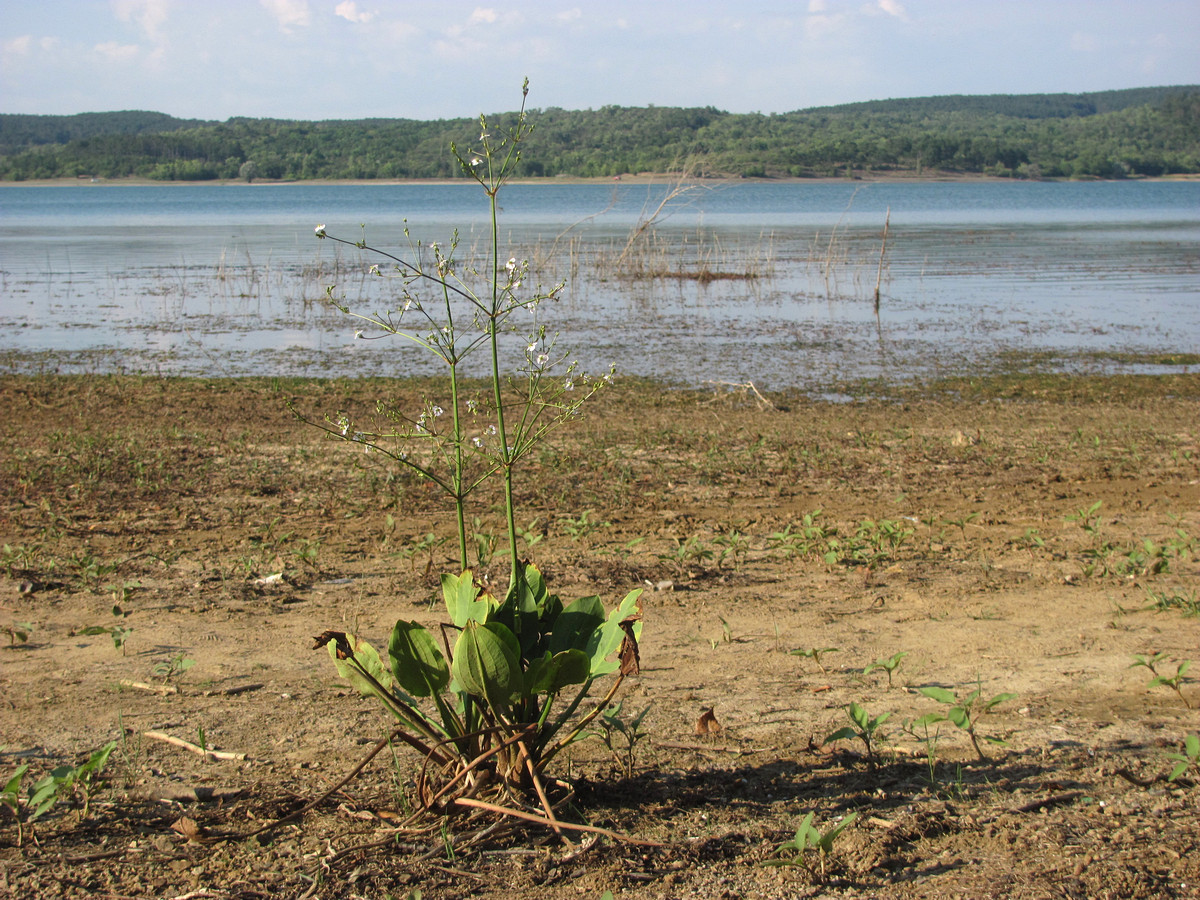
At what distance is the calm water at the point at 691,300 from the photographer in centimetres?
1349

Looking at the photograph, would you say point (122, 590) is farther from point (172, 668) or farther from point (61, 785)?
point (61, 785)

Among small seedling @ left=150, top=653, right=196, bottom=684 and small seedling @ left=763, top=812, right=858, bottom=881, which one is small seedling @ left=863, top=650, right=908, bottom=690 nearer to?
small seedling @ left=763, top=812, right=858, bottom=881

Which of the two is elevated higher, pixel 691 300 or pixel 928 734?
pixel 691 300

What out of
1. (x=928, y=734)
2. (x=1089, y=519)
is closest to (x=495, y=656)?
(x=928, y=734)

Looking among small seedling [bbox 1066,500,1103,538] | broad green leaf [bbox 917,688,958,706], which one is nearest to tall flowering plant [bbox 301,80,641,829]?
broad green leaf [bbox 917,688,958,706]

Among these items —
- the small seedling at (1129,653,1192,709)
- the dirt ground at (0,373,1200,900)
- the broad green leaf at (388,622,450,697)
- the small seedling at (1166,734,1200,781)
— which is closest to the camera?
the dirt ground at (0,373,1200,900)

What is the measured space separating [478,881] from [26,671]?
2.46 metres

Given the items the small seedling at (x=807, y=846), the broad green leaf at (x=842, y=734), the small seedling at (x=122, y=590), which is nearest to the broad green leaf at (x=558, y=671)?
the small seedling at (x=807, y=846)

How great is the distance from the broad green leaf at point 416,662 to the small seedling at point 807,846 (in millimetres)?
1016

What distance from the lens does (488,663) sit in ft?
8.48

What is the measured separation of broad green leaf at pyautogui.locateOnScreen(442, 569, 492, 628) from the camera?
9.03 ft

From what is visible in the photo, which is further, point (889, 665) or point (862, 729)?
point (889, 665)

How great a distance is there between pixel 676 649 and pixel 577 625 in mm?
1472

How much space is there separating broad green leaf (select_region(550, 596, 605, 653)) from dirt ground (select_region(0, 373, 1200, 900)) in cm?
44
